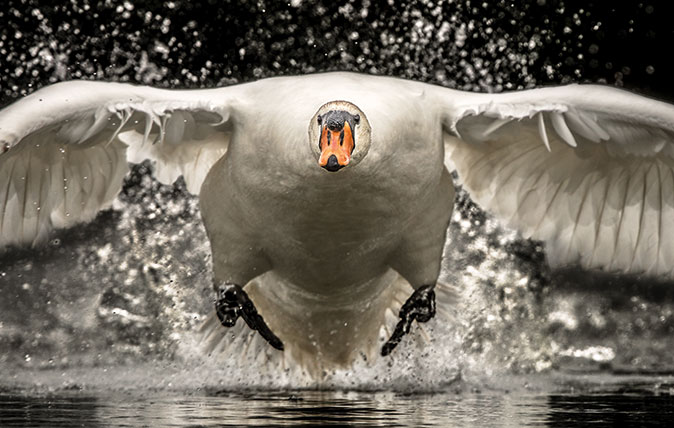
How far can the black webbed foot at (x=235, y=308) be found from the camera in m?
7.57

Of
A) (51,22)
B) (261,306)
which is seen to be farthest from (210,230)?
(51,22)

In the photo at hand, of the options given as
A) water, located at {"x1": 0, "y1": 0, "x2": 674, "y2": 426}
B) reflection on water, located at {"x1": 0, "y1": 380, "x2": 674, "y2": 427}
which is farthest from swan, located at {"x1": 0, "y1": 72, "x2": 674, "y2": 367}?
reflection on water, located at {"x1": 0, "y1": 380, "x2": 674, "y2": 427}

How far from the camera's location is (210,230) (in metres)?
7.53

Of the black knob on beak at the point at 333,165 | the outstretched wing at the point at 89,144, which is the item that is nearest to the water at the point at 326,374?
the outstretched wing at the point at 89,144

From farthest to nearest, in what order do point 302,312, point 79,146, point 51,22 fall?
1. point 51,22
2. point 302,312
3. point 79,146

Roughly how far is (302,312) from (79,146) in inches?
59.9

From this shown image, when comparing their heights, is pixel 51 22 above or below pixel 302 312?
above

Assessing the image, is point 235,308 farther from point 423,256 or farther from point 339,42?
point 339,42

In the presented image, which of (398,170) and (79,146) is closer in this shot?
(398,170)

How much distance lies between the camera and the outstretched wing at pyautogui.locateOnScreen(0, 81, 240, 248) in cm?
689

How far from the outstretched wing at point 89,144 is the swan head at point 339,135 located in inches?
35.2

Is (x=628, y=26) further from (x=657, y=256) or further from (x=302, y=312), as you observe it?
(x=302, y=312)

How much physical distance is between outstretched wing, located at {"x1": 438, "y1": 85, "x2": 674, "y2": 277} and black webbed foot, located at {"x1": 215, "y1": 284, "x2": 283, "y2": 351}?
Answer: 1.41m

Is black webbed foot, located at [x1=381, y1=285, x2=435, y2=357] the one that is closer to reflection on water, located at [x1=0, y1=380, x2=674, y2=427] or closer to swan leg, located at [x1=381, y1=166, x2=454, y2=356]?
swan leg, located at [x1=381, y1=166, x2=454, y2=356]
